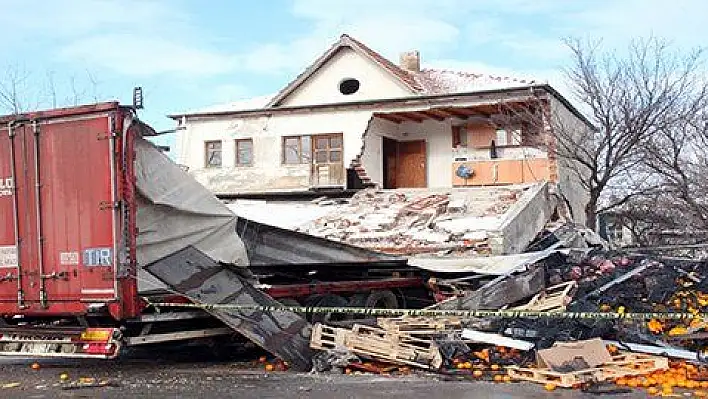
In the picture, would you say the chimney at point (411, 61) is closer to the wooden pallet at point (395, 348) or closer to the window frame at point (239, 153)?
the window frame at point (239, 153)

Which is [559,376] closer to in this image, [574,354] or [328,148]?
[574,354]

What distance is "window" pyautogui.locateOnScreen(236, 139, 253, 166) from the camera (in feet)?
113

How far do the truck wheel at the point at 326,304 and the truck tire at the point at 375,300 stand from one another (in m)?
0.28

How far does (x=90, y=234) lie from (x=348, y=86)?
25317 millimetres

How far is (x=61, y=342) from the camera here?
33.9 ft

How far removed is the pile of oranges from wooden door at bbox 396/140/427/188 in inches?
933

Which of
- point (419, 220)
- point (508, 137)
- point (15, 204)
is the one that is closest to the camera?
point (15, 204)

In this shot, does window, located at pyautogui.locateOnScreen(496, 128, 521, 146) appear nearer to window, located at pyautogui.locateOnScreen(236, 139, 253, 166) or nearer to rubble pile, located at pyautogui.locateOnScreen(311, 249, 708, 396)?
window, located at pyautogui.locateOnScreen(236, 139, 253, 166)

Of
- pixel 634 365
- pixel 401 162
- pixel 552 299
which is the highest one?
pixel 401 162

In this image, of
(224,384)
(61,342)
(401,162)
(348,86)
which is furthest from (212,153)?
(224,384)

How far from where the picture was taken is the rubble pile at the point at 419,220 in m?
22.4

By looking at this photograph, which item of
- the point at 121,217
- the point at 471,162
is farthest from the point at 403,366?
the point at 471,162

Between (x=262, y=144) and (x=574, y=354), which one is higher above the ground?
(x=262, y=144)

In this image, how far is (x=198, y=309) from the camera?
428 inches
